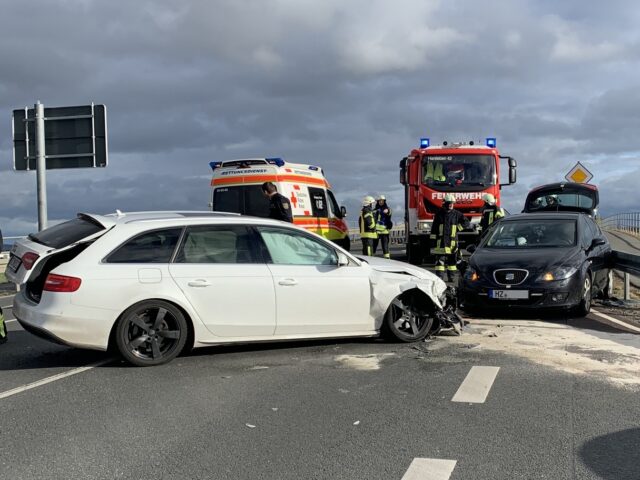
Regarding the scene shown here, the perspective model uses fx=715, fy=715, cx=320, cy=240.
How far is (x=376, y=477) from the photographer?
4.00 m

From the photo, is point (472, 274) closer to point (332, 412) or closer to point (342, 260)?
point (342, 260)

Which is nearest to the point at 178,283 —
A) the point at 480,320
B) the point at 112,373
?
the point at 112,373

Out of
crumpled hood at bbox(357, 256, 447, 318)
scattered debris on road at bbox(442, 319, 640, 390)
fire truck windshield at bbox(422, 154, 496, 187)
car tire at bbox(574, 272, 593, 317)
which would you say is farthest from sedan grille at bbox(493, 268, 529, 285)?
fire truck windshield at bbox(422, 154, 496, 187)

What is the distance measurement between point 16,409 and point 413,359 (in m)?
3.63

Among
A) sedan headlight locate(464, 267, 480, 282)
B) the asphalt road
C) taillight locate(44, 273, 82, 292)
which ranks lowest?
the asphalt road

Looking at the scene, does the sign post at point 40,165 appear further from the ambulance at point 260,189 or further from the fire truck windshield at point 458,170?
the fire truck windshield at point 458,170

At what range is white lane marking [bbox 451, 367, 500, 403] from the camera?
18.4ft

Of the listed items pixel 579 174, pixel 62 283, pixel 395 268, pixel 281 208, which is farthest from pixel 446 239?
pixel 579 174

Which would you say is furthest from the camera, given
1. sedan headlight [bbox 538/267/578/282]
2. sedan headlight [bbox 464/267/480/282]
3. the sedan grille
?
sedan headlight [bbox 464/267/480/282]

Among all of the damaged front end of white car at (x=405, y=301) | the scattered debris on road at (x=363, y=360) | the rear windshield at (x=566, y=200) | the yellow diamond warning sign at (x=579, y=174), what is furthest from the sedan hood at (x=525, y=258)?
the yellow diamond warning sign at (x=579, y=174)

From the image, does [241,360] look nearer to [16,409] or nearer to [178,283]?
[178,283]

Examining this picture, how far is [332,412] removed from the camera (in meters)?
5.29

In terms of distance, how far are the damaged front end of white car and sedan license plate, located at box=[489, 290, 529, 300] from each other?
1.85 meters

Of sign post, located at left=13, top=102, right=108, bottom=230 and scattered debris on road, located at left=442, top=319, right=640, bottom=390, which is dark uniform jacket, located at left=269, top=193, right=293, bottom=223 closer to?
scattered debris on road, located at left=442, top=319, right=640, bottom=390
